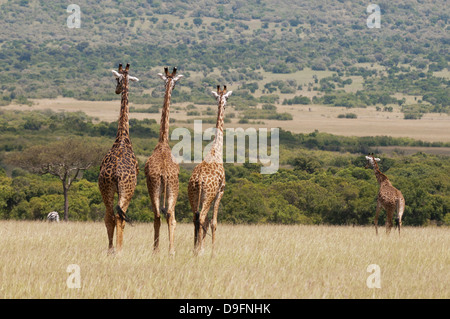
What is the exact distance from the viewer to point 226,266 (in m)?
12.8

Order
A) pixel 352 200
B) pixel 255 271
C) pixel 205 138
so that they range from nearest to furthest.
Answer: pixel 255 271 < pixel 352 200 < pixel 205 138

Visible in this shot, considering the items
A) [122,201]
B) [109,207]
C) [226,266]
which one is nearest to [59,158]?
[109,207]

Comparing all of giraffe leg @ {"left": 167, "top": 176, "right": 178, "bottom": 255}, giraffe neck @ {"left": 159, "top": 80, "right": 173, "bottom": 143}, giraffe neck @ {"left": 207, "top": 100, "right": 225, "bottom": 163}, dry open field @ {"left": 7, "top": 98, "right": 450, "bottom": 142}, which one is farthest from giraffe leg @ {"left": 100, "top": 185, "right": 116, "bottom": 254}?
dry open field @ {"left": 7, "top": 98, "right": 450, "bottom": 142}

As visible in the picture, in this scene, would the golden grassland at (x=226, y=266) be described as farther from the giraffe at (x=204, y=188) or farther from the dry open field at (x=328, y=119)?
the dry open field at (x=328, y=119)

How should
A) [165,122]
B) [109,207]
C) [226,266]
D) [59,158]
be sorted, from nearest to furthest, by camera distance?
1. [226,266]
2. [109,207]
3. [165,122]
4. [59,158]

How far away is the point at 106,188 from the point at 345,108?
174 metres

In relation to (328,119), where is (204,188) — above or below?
above

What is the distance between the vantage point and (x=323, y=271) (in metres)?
12.8

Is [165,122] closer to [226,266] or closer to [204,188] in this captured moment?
[204,188]

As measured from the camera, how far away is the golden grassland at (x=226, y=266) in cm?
1058

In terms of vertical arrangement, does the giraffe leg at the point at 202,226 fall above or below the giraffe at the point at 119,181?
below

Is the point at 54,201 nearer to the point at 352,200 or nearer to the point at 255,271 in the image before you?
the point at 352,200

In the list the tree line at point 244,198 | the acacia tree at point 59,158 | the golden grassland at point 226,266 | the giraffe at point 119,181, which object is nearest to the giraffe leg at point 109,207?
the giraffe at point 119,181

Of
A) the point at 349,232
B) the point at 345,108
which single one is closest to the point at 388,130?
the point at 345,108
